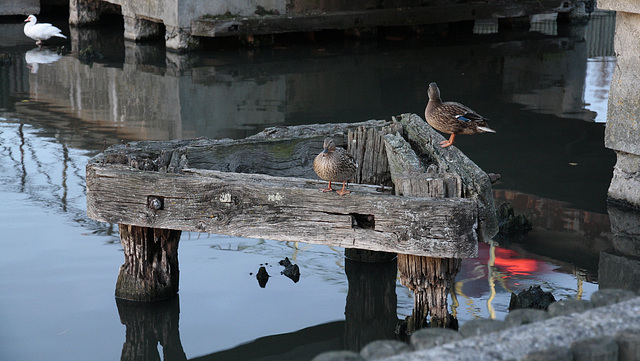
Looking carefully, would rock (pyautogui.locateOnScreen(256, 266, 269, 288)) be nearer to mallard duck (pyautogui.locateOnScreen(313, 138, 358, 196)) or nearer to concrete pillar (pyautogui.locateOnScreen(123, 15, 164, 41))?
mallard duck (pyautogui.locateOnScreen(313, 138, 358, 196))

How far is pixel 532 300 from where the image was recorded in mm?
5566

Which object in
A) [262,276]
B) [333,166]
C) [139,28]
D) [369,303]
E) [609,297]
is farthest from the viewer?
[139,28]

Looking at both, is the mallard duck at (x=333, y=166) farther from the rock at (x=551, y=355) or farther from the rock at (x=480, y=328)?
the rock at (x=551, y=355)

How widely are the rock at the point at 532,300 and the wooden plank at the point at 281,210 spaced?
1065 millimetres

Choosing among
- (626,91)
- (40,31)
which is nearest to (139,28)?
(40,31)

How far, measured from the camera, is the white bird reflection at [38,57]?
15.6m

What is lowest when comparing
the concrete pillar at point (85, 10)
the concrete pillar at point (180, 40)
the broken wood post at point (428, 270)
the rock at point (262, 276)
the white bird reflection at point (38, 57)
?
the rock at point (262, 276)

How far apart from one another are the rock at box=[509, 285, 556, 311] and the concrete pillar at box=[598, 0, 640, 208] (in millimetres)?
2521

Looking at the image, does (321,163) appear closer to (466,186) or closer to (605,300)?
(466,186)

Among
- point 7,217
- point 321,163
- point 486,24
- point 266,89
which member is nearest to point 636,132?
point 321,163

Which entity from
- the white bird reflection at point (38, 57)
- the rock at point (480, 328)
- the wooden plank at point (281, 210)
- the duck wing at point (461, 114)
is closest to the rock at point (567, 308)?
the rock at point (480, 328)

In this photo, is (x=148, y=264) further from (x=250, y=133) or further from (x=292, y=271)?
(x=250, y=133)

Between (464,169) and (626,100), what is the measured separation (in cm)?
303

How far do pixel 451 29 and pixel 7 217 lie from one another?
15.8 meters
